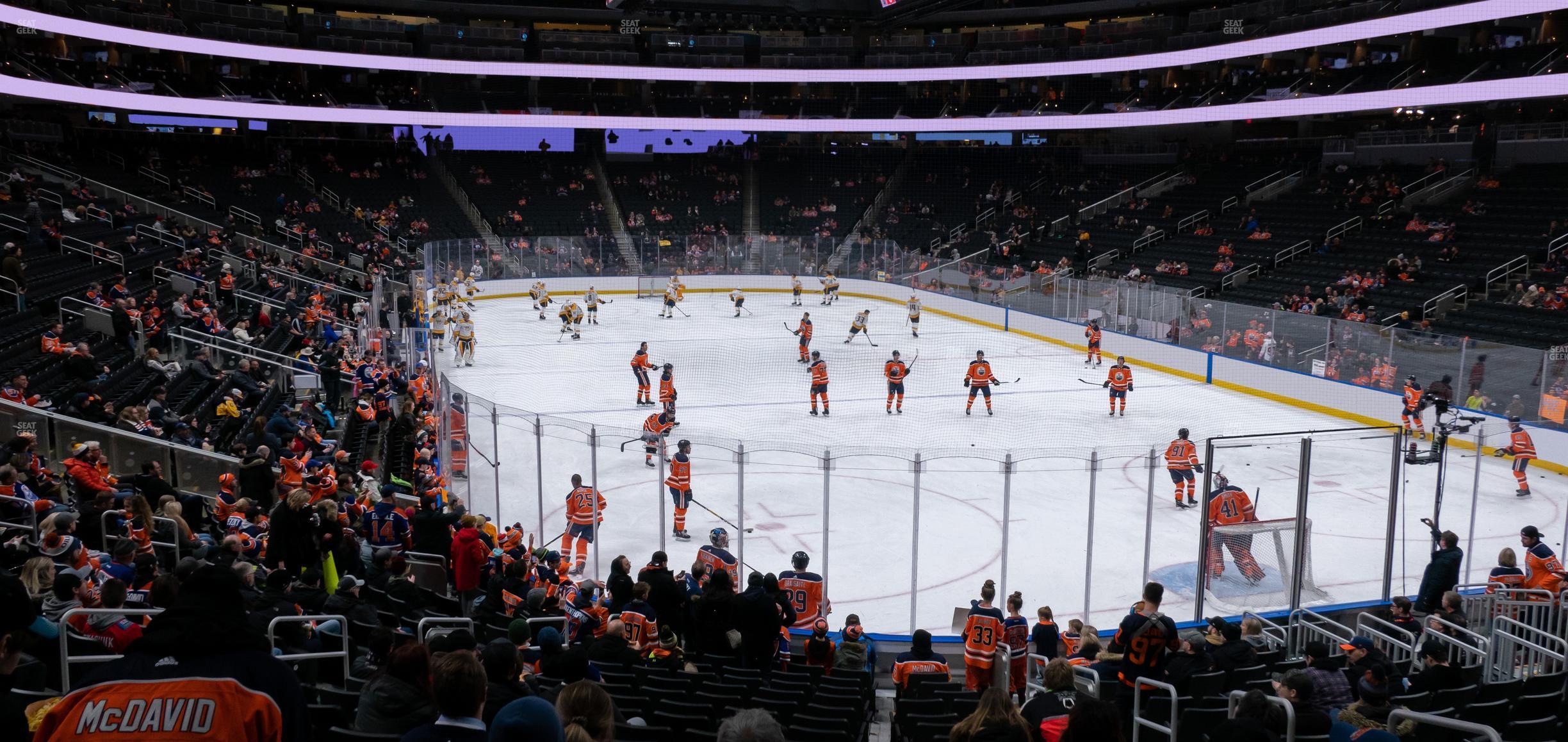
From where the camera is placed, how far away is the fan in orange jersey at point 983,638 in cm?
803

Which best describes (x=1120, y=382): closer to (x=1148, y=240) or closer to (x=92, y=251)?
(x=1148, y=240)

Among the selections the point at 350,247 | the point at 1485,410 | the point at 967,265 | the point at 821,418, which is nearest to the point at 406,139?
the point at 350,247

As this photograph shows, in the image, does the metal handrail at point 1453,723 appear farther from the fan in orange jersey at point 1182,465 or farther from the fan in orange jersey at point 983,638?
the fan in orange jersey at point 1182,465

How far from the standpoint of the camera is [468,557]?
353 inches

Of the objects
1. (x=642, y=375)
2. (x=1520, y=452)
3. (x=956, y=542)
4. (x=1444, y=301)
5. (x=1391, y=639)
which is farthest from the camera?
(x=1444, y=301)

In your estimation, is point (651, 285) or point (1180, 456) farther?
point (651, 285)

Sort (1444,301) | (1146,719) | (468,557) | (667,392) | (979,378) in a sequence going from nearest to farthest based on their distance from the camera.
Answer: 1. (1146,719)
2. (468,557)
3. (667,392)
4. (979,378)
5. (1444,301)

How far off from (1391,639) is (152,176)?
35487 millimetres

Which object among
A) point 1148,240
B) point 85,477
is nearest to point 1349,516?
point 85,477

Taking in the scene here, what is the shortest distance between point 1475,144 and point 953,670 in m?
27.8

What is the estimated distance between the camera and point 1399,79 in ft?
100

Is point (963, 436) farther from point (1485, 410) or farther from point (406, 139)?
point (406, 139)

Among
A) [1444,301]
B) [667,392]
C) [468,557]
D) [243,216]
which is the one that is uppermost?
[243,216]

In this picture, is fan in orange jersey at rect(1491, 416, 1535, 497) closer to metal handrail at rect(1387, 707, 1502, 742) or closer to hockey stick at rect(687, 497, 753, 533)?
hockey stick at rect(687, 497, 753, 533)
